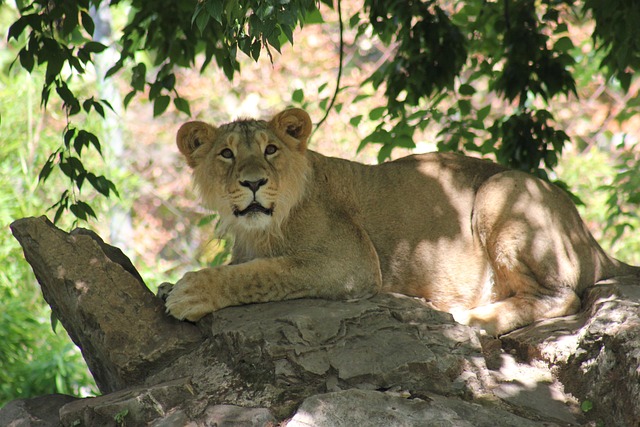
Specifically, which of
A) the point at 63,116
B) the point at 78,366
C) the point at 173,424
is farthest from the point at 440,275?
the point at 63,116

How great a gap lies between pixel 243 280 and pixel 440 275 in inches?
57.2

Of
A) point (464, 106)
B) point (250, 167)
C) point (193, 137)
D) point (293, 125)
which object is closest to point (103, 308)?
point (250, 167)

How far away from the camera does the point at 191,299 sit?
16.4 ft

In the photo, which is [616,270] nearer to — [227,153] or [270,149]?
[270,149]

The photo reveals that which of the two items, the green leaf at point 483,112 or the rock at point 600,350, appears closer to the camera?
the rock at point 600,350

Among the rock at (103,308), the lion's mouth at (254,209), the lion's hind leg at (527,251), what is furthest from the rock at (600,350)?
the rock at (103,308)

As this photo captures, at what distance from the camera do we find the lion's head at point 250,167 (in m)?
5.28

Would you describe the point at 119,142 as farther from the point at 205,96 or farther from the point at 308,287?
the point at 308,287

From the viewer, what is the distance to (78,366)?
9.01 meters

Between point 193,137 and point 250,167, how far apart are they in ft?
2.17

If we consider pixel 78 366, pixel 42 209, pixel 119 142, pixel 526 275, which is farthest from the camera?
pixel 119 142

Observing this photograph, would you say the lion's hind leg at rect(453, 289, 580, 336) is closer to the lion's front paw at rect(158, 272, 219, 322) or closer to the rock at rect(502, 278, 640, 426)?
the rock at rect(502, 278, 640, 426)

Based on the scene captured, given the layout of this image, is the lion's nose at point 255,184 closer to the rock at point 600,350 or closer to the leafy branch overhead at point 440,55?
the leafy branch overhead at point 440,55

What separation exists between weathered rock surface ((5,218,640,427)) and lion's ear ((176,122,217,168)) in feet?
2.98
